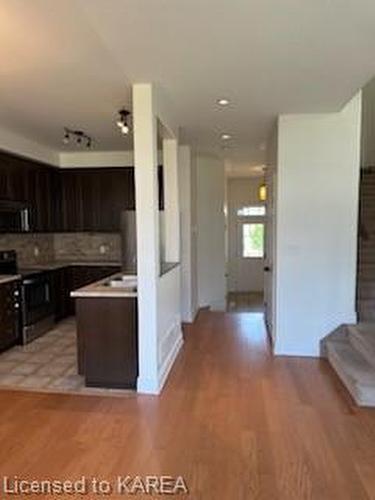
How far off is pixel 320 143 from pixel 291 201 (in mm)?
690

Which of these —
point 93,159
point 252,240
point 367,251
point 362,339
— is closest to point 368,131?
point 367,251

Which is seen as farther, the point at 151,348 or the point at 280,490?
the point at 151,348

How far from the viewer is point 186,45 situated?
2594 millimetres

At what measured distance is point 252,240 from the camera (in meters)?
11.3

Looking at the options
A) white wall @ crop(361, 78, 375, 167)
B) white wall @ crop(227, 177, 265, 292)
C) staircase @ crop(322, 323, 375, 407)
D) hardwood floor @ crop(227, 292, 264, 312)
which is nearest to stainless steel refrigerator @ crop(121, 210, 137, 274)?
staircase @ crop(322, 323, 375, 407)

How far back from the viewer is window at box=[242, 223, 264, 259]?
11312 mm

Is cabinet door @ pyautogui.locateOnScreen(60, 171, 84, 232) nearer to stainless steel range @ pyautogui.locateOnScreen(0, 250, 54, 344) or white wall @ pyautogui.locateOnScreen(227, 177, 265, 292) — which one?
stainless steel range @ pyautogui.locateOnScreen(0, 250, 54, 344)

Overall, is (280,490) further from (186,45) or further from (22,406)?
(186,45)

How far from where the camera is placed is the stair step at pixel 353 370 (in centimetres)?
327

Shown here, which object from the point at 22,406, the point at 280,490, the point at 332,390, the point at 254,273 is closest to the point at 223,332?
the point at 332,390

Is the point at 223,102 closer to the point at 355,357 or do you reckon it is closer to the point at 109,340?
the point at 109,340

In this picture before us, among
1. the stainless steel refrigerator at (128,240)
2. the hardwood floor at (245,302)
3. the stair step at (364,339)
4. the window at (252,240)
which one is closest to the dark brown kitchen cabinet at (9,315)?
the stainless steel refrigerator at (128,240)

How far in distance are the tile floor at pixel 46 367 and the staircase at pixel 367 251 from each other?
2973mm

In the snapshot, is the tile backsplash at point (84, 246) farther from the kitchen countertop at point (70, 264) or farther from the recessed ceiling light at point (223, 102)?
the recessed ceiling light at point (223, 102)
